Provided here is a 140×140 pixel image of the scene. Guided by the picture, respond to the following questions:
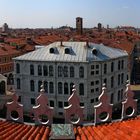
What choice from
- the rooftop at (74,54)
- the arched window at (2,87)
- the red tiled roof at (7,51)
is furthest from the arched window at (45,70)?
the red tiled roof at (7,51)

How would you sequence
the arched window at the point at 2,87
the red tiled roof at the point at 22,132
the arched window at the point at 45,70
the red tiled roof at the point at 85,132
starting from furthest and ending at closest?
the arched window at the point at 2,87
the arched window at the point at 45,70
the red tiled roof at the point at 22,132
the red tiled roof at the point at 85,132

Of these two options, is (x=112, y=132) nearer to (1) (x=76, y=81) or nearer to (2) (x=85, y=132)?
(2) (x=85, y=132)

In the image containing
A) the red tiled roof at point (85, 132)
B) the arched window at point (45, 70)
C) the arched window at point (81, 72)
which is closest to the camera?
the red tiled roof at point (85, 132)

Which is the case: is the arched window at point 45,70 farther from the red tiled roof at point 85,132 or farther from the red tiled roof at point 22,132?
the red tiled roof at point 85,132

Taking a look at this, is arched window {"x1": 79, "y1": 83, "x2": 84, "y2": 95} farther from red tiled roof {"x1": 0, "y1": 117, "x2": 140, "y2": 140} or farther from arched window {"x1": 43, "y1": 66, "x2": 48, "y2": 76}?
red tiled roof {"x1": 0, "y1": 117, "x2": 140, "y2": 140}

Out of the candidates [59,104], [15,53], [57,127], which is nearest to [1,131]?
[57,127]

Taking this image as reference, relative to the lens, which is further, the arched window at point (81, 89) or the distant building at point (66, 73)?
the arched window at point (81, 89)
